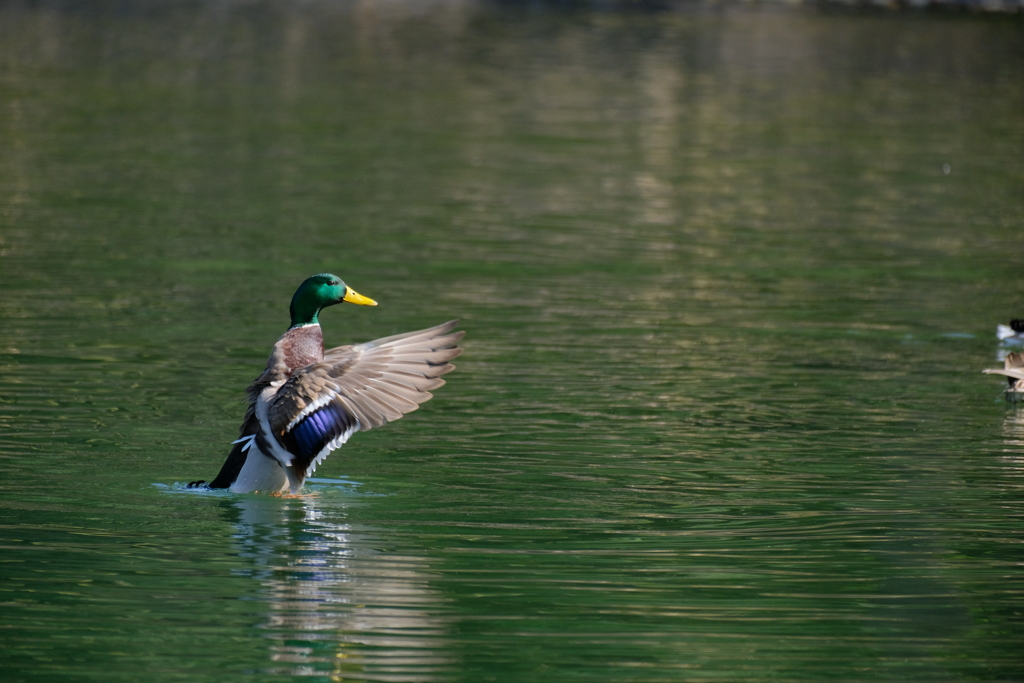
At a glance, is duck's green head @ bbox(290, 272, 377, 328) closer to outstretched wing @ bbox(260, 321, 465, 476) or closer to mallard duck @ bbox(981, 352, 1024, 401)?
outstretched wing @ bbox(260, 321, 465, 476)

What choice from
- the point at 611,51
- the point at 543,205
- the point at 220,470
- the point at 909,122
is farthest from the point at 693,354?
the point at 611,51

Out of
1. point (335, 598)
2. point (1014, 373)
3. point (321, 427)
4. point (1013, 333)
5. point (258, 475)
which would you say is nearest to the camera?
point (335, 598)

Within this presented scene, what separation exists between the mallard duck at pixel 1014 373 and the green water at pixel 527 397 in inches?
14.2

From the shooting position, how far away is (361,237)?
18484mm

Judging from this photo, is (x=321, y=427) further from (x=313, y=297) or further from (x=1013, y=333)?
(x=1013, y=333)

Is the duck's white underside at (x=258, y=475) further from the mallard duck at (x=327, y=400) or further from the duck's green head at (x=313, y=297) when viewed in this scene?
the duck's green head at (x=313, y=297)

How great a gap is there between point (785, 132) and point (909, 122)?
3.31 m

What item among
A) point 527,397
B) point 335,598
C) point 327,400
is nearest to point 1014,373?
point 527,397

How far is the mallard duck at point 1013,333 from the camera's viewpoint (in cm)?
1310

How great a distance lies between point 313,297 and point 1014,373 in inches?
208

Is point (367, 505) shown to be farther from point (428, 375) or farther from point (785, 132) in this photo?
point (785, 132)

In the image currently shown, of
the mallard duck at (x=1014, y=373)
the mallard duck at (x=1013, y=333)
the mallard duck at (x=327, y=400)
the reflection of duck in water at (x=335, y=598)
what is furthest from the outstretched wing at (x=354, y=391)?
the mallard duck at (x=1013, y=333)

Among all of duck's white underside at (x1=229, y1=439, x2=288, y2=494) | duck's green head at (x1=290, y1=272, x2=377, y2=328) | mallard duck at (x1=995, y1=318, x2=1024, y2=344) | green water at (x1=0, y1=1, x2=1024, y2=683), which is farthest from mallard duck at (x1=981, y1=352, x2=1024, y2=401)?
duck's white underside at (x1=229, y1=439, x2=288, y2=494)

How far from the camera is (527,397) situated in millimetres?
11992
